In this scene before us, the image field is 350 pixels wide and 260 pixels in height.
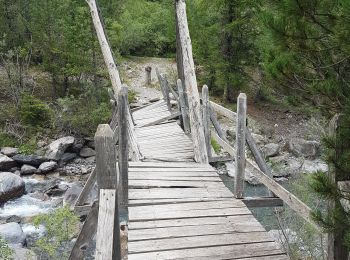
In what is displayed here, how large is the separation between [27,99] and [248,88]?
→ 29.6 feet

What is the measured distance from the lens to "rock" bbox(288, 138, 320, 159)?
1411cm

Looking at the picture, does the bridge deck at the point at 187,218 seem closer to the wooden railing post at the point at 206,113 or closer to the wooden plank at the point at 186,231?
the wooden plank at the point at 186,231

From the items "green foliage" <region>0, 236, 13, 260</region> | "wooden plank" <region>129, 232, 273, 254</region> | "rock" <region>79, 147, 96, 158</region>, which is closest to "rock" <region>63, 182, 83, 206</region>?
"rock" <region>79, 147, 96, 158</region>

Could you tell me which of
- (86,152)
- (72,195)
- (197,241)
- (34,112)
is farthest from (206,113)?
(34,112)

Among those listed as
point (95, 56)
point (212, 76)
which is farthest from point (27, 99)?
point (212, 76)

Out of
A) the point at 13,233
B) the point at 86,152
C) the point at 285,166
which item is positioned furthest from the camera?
the point at 86,152

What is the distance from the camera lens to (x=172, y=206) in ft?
15.0

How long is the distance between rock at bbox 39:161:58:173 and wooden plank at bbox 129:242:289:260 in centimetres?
1009

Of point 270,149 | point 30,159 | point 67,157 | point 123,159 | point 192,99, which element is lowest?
point 270,149

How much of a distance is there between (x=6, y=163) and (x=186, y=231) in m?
10.4

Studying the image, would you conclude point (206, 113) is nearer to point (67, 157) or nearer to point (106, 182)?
point (106, 182)

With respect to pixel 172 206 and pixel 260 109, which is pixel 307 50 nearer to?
pixel 172 206

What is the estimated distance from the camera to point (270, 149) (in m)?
14.0

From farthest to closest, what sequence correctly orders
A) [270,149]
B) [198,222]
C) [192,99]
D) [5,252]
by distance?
[270,149] < [192,99] < [5,252] < [198,222]
